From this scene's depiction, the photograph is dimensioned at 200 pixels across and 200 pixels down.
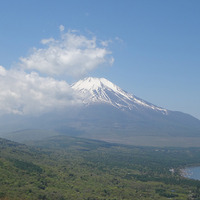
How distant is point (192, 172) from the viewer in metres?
114

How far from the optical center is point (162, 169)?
112m

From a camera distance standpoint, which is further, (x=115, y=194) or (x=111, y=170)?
(x=111, y=170)

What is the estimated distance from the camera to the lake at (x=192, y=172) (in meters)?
104

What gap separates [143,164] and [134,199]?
59.1m

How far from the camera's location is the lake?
10384 centimetres

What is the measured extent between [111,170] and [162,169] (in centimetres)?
2154

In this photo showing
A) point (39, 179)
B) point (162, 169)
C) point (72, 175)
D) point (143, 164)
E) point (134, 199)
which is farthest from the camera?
point (143, 164)

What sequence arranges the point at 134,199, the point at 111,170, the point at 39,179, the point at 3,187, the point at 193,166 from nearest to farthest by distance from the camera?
the point at 3,187, the point at 134,199, the point at 39,179, the point at 111,170, the point at 193,166

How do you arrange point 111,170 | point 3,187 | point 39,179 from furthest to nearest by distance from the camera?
point 111,170
point 39,179
point 3,187

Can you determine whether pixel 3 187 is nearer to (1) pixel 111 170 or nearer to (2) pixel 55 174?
(2) pixel 55 174

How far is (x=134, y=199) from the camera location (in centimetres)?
6312

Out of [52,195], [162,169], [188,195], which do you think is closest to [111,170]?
[162,169]

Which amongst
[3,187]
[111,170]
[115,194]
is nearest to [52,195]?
[3,187]

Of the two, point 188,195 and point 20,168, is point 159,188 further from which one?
point 20,168
